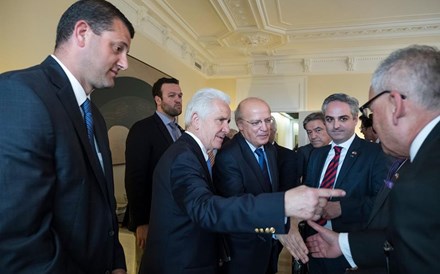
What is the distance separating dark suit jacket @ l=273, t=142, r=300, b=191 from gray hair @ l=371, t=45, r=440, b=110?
6.42ft

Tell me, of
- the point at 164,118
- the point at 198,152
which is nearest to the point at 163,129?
the point at 164,118

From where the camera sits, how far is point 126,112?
4055mm

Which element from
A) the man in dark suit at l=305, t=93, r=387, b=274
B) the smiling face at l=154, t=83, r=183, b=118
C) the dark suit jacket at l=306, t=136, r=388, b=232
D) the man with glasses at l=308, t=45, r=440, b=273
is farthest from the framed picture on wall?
the man with glasses at l=308, t=45, r=440, b=273

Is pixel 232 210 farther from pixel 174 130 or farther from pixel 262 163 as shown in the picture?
pixel 174 130

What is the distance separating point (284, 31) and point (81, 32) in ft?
16.8

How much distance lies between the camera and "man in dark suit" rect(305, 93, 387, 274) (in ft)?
6.02

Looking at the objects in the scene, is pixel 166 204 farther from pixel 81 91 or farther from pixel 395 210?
pixel 395 210

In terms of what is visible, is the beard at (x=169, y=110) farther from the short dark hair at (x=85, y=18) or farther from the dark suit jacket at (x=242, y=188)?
the short dark hair at (x=85, y=18)

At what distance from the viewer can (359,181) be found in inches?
76.9

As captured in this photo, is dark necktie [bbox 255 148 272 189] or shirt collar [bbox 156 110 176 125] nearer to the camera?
dark necktie [bbox 255 148 272 189]

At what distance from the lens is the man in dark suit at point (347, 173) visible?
6.02ft

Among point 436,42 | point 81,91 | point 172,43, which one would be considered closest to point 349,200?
point 81,91

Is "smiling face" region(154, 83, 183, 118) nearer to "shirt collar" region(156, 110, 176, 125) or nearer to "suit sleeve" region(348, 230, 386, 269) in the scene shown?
"shirt collar" region(156, 110, 176, 125)

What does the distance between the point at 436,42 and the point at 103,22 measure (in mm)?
Result: 6837
